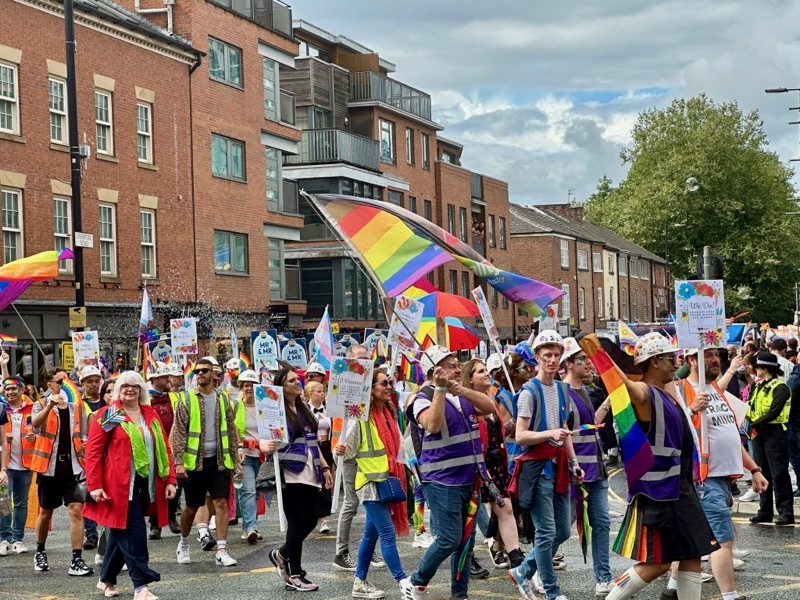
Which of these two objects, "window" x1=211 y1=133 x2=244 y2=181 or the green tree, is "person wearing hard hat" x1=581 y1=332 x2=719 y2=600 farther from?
the green tree

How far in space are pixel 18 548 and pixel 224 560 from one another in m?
2.60

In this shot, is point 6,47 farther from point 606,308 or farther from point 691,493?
point 606,308

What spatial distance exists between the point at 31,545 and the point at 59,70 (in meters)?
16.8

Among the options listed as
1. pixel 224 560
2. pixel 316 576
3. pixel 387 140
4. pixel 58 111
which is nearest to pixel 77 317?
pixel 58 111

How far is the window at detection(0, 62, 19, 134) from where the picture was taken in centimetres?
2691

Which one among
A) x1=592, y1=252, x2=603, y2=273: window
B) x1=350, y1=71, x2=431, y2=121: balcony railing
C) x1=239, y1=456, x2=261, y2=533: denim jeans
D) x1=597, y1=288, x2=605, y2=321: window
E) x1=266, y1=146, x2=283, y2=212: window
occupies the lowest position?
x1=239, y1=456, x2=261, y2=533: denim jeans

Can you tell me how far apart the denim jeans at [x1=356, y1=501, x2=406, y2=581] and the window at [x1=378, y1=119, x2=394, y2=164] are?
41009 mm

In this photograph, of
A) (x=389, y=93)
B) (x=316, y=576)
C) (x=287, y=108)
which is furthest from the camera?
(x=389, y=93)

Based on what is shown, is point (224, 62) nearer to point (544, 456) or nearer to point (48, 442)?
point (48, 442)

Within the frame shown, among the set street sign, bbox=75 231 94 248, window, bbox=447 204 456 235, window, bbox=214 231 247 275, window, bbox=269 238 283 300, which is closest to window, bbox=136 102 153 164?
window, bbox=214 231 247 275

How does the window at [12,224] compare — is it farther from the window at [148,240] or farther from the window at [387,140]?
the window at [387,140]

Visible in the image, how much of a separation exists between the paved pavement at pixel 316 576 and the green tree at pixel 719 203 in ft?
208

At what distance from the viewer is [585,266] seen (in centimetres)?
7406

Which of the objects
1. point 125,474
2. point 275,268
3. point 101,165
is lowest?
point 125,474
